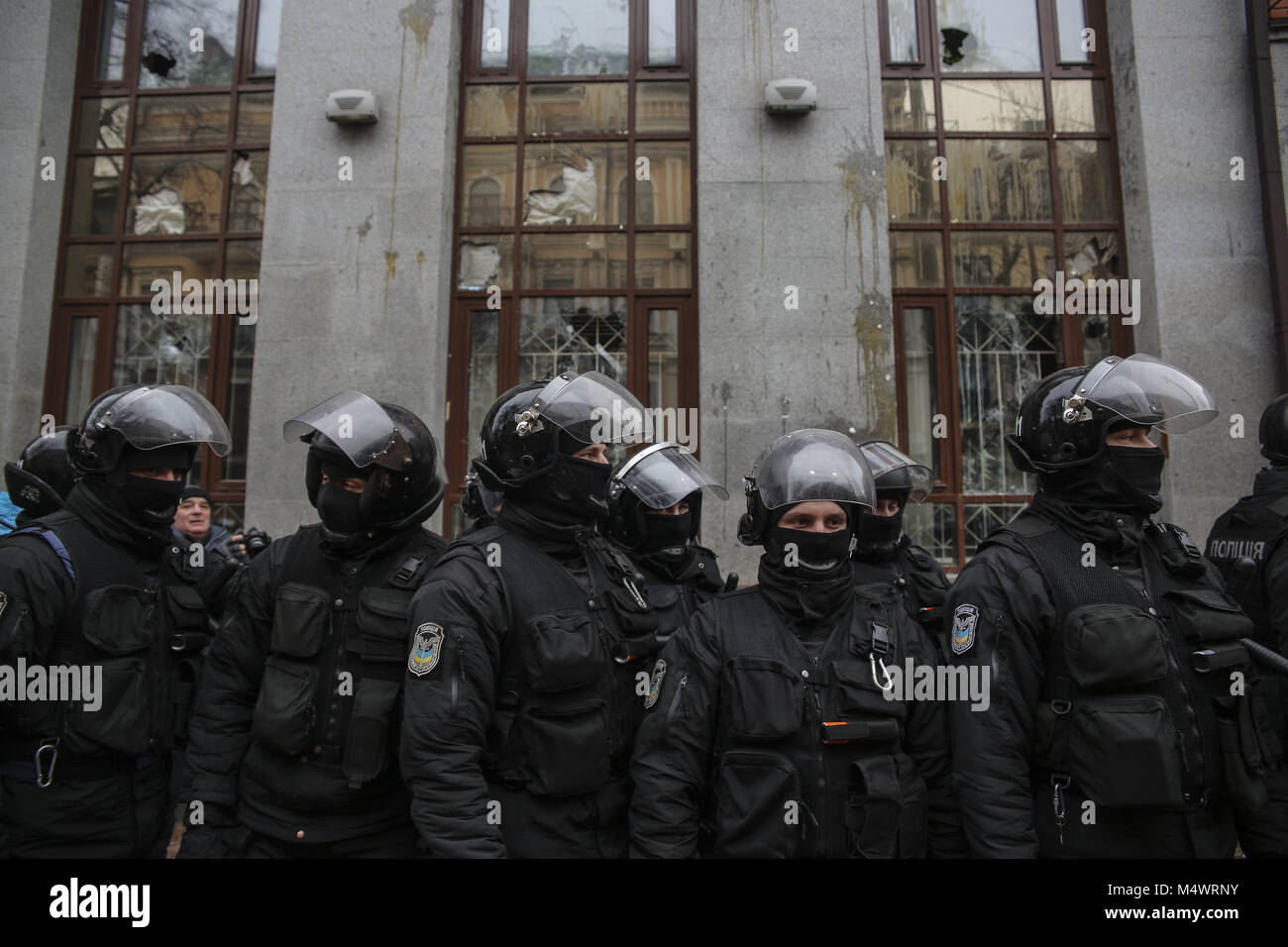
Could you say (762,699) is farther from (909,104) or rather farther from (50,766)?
(909,104)

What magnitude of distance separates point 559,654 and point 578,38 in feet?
24.1

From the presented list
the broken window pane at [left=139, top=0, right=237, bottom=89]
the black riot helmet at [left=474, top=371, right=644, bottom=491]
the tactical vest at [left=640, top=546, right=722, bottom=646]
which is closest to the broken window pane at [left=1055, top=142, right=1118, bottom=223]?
the tactical vest at [left=640, top=546, right=722, bottom=646]

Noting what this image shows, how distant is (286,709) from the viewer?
2656 mm

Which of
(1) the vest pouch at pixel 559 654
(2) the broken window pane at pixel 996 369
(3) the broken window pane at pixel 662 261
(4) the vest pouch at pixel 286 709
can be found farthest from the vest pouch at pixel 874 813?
(3) the broken window pane at pixel 662 261

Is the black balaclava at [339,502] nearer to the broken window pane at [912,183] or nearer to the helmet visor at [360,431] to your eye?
the helmet visor at [360,431]

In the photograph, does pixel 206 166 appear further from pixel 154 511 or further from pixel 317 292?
pixel 154 511

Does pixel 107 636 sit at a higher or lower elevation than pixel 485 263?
lower

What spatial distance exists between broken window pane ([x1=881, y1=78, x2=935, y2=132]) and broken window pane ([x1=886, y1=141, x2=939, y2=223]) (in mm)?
189

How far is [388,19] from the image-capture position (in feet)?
24.7

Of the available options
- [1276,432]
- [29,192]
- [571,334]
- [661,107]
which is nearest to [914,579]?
[1276,432]

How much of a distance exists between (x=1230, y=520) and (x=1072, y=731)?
214 centimetres

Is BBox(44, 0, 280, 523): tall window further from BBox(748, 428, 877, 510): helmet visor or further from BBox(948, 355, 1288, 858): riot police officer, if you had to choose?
BBox(948, 355, 1288, 858): riot police officer

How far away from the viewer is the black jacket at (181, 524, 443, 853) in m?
2.66

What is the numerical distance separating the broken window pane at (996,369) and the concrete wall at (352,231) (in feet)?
15.9
